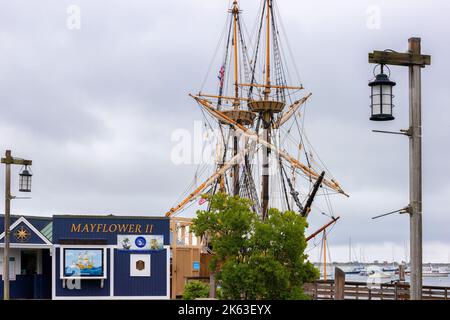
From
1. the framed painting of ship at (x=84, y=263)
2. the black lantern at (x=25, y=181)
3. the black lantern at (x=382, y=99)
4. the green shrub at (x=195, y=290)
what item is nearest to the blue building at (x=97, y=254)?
the framed painting of ship at (x=84, y=263)

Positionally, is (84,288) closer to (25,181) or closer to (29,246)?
(29,246)

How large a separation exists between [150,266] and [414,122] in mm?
33427

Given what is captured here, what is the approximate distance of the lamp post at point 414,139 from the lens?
14.4 meters

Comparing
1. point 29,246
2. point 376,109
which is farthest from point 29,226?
point 376,109

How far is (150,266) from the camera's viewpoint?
4638cm

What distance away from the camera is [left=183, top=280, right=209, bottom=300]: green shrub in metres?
44.4

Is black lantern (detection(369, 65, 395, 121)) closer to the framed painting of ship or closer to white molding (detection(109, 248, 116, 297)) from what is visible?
the framed painting of ship

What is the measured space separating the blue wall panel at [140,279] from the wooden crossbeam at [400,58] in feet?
109

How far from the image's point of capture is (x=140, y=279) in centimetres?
4616

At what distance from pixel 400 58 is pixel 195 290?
32506 mm

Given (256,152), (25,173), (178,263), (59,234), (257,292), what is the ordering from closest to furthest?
(25,173)
(257,292)
(59,234)
(178,263)
(256,152)

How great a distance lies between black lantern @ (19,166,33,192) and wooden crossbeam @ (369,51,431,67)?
61.6 feet
